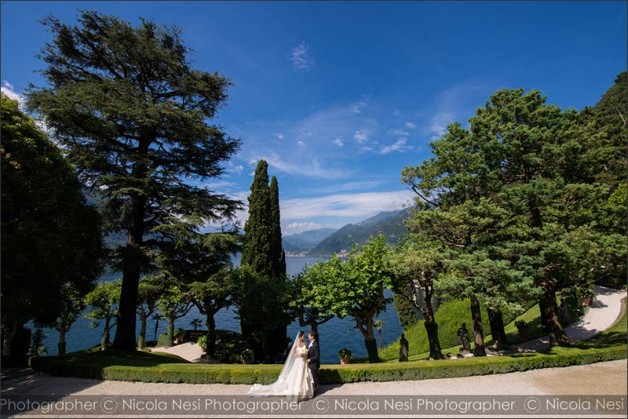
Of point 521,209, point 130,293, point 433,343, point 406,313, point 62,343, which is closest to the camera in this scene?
point 521,209

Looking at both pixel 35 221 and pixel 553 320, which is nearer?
pixel 35 221

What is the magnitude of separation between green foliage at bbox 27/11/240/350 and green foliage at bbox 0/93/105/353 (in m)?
1.63

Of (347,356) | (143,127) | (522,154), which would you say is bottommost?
(347,356)

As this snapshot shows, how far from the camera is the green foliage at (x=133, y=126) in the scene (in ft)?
48.7

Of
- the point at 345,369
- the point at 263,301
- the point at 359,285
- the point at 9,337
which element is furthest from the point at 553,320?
the point at 9,337

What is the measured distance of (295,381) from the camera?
9852 mm

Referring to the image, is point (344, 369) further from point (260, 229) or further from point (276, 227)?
point (276, 227)

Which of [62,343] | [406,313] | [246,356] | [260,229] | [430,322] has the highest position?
[260,229]

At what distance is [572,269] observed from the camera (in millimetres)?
13992

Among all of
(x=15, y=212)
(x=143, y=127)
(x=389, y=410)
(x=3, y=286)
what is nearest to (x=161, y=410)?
(x=389, y=410)

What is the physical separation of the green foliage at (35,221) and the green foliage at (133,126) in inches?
64.3

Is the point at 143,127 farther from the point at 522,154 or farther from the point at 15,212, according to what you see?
the point at 522,154

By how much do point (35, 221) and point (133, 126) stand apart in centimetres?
651

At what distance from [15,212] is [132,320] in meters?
8.12
